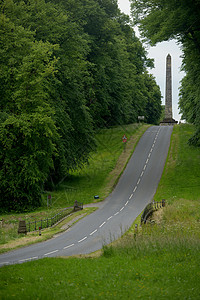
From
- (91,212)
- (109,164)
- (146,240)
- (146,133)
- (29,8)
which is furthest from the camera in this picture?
(146,133)

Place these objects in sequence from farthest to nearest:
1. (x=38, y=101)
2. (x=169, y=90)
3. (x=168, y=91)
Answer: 1. (x=168, y=91)
2. (x=169, y=90)
3. (x=38, y=101)

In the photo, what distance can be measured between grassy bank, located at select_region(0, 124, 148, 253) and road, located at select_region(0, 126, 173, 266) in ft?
3.69

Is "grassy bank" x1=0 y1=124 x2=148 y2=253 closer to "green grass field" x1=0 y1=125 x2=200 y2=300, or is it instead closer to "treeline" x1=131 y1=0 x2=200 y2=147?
"green grass field" x1=0 y1=125 x2=200 y2=300

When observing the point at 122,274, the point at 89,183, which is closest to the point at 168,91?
the point at 89,183

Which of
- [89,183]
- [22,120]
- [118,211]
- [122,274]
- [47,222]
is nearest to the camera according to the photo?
[122,274]

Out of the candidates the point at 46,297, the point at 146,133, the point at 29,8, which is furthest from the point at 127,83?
the point at 46,297

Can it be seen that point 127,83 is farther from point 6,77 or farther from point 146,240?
point 146,240

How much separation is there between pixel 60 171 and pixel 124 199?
8.07 m

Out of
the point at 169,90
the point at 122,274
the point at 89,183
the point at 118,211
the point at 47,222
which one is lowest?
the point at 118,211

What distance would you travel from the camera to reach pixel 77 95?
37438mm

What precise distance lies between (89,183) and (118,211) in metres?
11.2

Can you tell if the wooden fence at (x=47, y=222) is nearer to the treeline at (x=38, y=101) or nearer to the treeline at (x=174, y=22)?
the treeline at (x=38, y=101)

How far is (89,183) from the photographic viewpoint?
3991 centimetres

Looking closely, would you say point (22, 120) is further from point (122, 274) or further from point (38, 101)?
point (122, 274)
